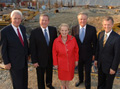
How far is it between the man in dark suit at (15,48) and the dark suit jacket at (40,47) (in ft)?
0.69

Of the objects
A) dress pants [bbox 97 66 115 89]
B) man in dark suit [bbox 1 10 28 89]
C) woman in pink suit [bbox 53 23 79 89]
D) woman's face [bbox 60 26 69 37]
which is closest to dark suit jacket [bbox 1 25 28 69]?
man in dark suit [bbox 1 10 28 89]

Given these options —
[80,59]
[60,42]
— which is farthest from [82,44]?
[60,42]

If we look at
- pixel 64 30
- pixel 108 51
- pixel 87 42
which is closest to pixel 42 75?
pixel 64 30

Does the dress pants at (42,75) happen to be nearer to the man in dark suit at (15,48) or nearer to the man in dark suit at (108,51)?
the man in dark suit at (15,48)

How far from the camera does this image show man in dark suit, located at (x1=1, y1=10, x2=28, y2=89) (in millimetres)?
2691

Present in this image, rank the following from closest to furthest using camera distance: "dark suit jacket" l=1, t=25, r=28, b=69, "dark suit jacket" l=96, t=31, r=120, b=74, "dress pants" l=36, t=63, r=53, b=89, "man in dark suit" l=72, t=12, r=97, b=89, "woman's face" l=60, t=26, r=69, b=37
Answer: "dark suit jacket" l=1, t=25, r=28, b=69 → "dark suit jacket" l=96, t=31, r=120, b=74 → "woman's face" l=60, t=26, r=69, b=37 → "man in dark suit" l=72, t=12, r=97, b=89 → "dress pants" l=36, t=63, r=53, b=89

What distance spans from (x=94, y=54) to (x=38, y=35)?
1694 millimetres

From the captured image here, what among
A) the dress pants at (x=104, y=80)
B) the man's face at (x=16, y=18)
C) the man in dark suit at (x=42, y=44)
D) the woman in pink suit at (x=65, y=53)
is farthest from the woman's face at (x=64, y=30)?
the dress pants at (x=104, y=80)

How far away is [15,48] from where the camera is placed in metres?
2.81

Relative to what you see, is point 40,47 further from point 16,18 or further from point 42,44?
point 16,18

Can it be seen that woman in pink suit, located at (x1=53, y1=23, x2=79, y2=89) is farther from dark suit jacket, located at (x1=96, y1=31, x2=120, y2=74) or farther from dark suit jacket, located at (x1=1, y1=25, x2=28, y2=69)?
dark suit jacket, located at (x1=1, y1=25, x2=28, y2=69)

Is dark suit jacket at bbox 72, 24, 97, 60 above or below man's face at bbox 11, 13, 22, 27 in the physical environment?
below

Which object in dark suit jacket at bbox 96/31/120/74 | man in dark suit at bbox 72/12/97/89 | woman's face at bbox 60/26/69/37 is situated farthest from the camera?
man in dark suit at bbox 72/12/97/89

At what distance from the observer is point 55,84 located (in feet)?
13.3
